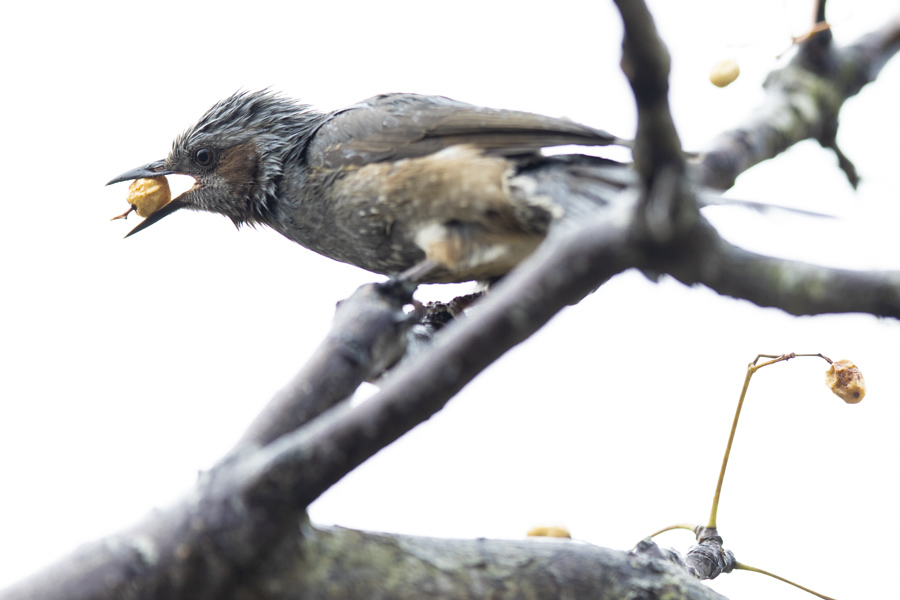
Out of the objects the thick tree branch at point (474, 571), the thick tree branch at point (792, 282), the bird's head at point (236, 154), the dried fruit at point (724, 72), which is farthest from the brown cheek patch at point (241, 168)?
the thick tree branch at point (792, 282)

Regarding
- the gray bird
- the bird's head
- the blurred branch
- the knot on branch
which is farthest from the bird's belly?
the knot on branch

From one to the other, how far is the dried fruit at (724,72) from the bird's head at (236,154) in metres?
1.28

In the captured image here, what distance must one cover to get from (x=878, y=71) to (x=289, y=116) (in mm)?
1836

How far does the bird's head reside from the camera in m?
2.78

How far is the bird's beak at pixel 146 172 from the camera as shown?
2934 mm

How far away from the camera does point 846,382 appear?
6.51 feet

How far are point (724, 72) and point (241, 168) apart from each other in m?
1.58

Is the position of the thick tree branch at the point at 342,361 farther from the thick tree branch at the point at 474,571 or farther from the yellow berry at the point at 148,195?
the yellow berry at the point at 148,195

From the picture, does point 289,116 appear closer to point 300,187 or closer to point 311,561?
point 300,187

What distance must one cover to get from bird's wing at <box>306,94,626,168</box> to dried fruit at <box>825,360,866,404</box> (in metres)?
0.79

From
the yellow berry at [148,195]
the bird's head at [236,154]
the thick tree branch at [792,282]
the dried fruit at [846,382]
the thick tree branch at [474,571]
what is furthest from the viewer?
the yellow berry at [148,195]

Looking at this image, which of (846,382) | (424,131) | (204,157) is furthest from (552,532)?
(204,157)

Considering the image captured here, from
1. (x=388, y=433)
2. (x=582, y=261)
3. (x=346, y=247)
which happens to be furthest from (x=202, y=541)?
(x=346, y=247)

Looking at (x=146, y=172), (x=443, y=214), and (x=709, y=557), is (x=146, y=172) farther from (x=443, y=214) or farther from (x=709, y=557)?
(x=709, y=557)
